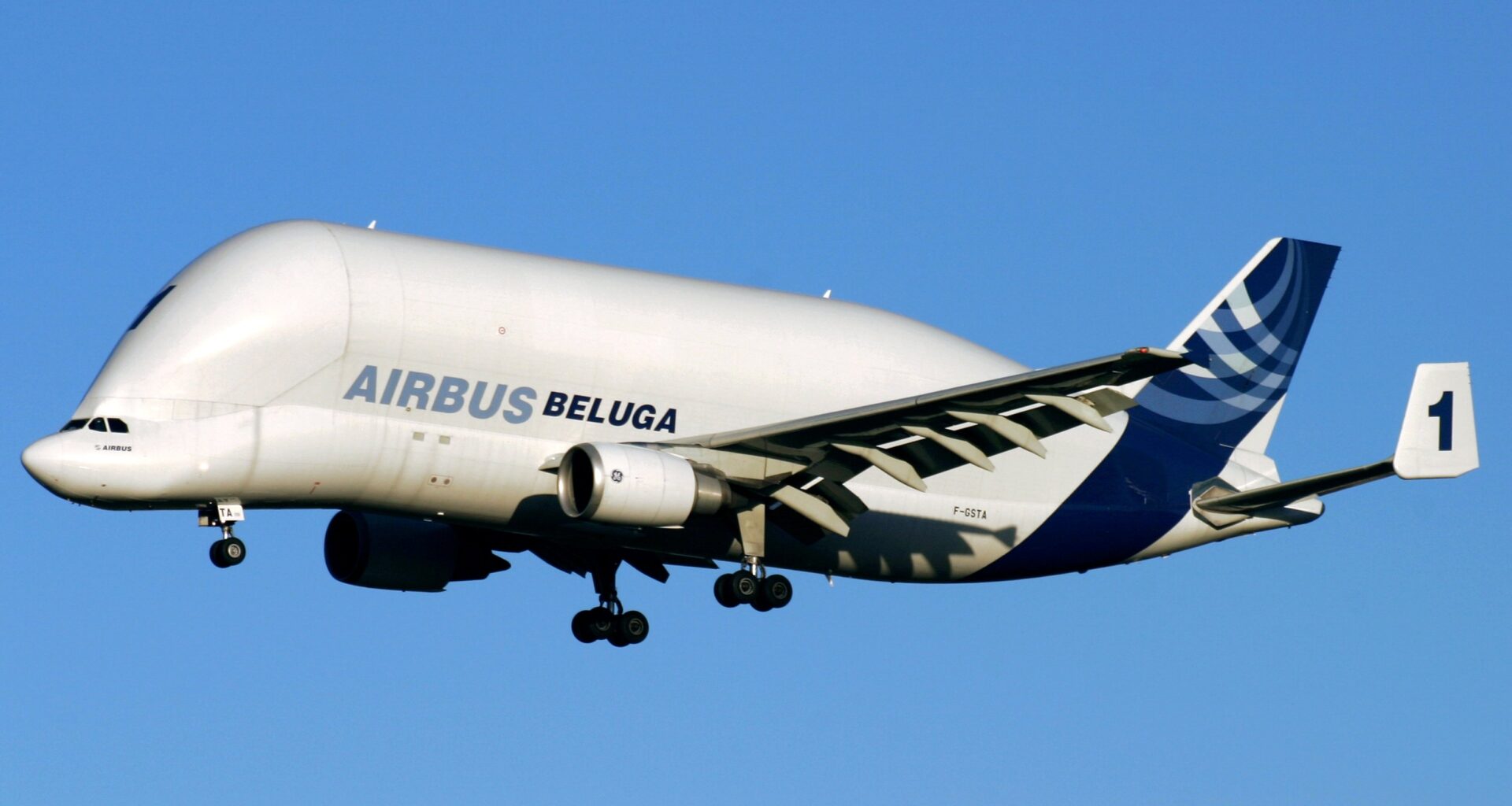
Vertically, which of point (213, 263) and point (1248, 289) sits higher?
point (1248, 289)

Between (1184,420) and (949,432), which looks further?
(1184,420)

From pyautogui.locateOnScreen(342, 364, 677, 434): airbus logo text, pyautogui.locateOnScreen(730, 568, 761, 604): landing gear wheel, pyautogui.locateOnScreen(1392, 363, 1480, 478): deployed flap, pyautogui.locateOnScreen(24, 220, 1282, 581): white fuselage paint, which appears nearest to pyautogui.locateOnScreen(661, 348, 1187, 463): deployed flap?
pyautogui.locateOnScreen(342, 364, 677, 434): airbus logo text

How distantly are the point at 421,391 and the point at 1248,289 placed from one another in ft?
62.4

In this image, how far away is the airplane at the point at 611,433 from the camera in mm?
41125

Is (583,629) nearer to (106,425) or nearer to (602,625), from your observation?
(602,625)

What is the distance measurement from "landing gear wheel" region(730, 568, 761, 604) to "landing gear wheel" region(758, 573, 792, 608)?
12cm

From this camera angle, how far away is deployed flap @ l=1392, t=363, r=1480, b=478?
3938 centimetres

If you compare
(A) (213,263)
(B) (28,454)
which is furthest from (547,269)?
(B) (28,454)

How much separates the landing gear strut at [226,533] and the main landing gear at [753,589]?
28.1 ft

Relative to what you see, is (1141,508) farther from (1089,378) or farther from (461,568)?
(461,568)

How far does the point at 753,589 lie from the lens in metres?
44.4

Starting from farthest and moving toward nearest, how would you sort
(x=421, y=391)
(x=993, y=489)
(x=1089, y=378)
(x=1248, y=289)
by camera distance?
(x=1248, y=289), (x=993, y=489), (x=421, y=391), (x=1089, y=378)

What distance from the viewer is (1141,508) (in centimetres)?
4934

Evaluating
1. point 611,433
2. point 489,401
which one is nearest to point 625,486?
point 611,433
